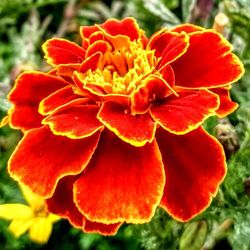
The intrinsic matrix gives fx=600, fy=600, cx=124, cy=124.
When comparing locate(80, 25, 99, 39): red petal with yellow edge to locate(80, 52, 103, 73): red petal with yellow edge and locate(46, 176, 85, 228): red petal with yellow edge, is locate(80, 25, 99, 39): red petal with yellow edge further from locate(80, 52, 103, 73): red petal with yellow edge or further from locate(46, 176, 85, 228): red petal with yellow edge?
locate(46, 176, 85, 228): red petal with yellow edge

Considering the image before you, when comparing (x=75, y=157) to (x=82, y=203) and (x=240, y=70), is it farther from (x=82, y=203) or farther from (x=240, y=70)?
(x=240, y=70)

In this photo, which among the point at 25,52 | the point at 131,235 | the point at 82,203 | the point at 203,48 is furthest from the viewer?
→ the point at 25,52

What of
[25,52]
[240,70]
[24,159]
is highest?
[240,70]

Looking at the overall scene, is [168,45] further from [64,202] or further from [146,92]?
[64,202]

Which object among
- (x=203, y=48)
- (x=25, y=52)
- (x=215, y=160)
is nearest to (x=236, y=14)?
(x=203, y=48)

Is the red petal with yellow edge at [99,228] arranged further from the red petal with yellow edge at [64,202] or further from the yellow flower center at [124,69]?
the yellow flower center at [124,69]

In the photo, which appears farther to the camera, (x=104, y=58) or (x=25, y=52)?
(x=25, y=52)

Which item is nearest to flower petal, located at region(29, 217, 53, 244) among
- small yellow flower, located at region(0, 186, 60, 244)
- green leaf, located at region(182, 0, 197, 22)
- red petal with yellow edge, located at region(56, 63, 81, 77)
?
small yellow flower, located at region(0, 186, 60, 244)
